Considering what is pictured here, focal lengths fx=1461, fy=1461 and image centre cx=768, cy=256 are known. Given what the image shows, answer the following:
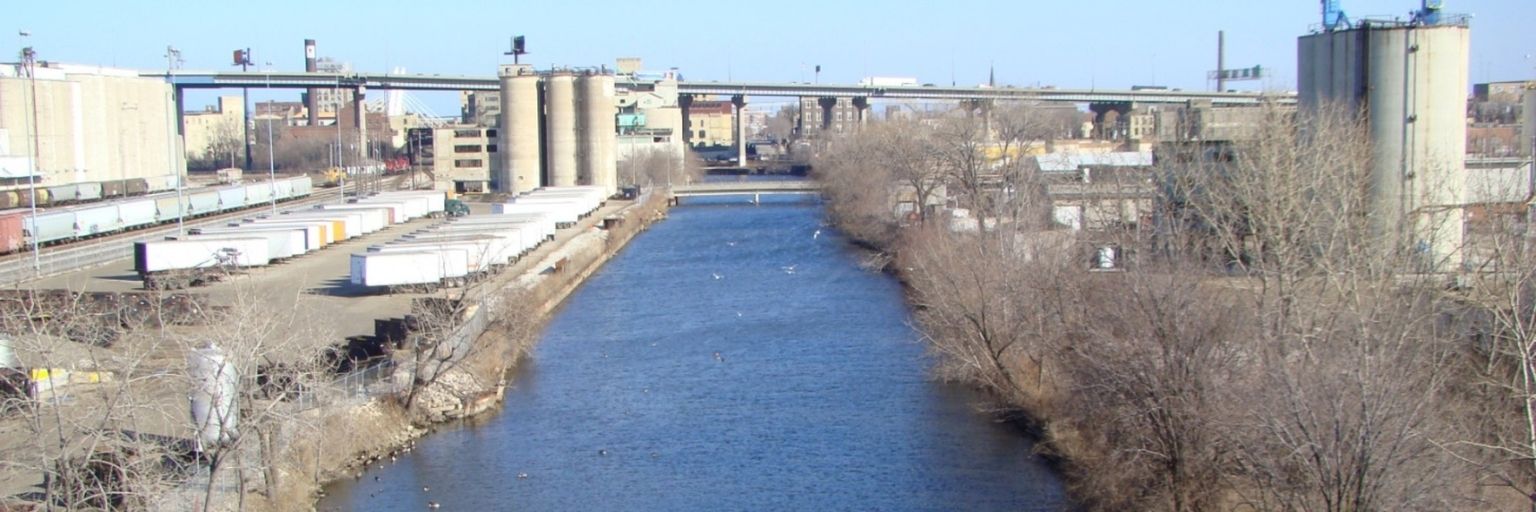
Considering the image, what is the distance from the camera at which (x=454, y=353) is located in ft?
→ 44.0

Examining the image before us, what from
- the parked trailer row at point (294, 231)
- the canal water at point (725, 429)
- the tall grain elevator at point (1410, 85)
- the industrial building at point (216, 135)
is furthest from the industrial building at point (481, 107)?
the tall grain elevator at point (1410, 85)

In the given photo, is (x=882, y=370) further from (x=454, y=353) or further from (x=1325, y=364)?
(x=1325, y=364)

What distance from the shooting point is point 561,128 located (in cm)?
4472

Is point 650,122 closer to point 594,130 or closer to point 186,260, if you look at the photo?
point 594,130

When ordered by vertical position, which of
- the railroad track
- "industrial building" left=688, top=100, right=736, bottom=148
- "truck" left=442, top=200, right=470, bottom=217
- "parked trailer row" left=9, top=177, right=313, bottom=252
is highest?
"industrial building" left=688, top=100, right=736, bottom=148

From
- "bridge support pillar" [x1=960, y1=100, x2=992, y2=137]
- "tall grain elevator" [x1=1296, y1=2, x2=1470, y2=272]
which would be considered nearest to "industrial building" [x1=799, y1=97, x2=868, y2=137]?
"bridge support pillar" [x1=960, y1=100, x2=992, y2=137]

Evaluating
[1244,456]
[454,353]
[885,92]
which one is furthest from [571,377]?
[885,92]

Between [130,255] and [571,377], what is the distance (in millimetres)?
12438

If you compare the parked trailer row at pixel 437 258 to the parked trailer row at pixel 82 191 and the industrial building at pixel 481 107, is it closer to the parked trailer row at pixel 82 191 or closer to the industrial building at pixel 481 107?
the parked trailer row at pixel 82 191

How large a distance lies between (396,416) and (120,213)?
722 inches

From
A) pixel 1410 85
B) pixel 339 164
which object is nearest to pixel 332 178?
pixel 339 164

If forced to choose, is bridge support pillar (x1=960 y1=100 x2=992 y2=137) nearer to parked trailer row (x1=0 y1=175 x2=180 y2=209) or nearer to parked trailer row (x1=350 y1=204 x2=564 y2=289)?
parked trailer row (x1=350 y1=204 x2=564 y2=289)

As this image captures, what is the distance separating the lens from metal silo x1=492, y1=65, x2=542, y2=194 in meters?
44.2

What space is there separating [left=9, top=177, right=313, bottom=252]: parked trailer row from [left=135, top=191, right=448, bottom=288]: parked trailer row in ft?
5.69
